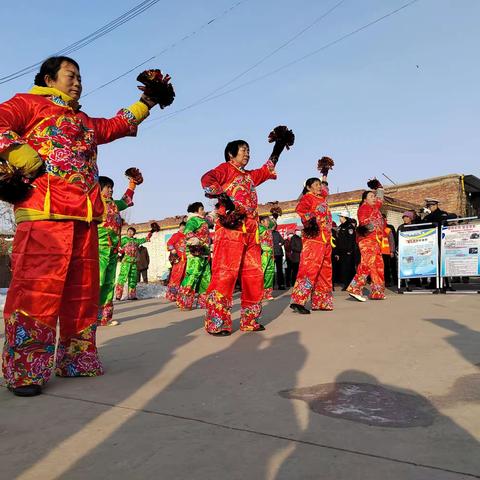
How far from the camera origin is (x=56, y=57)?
10.7 feet

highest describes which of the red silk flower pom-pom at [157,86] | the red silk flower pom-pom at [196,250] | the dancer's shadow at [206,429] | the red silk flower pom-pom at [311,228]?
the red silk flower pom-pom at [157,86]

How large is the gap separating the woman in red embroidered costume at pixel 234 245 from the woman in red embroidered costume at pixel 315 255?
162cm

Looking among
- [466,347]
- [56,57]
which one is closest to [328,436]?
[466,347]

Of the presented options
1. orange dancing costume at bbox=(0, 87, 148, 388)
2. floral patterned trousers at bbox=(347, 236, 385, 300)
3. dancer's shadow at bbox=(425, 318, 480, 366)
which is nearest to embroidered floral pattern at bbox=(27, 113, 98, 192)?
orange dancing costume at bbox=(0, 87, 148, 388)

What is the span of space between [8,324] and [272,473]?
1.95m

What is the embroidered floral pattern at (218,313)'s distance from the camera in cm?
493

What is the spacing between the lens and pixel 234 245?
16.6 ft

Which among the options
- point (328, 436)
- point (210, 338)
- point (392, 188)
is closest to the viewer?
point (328, 436)

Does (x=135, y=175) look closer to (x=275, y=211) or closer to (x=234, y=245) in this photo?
(x=234, y=245)

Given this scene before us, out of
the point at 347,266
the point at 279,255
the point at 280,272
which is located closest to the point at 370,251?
the point at 347,266

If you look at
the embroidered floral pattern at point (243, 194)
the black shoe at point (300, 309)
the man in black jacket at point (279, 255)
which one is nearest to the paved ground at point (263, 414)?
the embroidered floral pattern at point (243, 194)

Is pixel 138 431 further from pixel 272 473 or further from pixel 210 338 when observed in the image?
pixel 210 338

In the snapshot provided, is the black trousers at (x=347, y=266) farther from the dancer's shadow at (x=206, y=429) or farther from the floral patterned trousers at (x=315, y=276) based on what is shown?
the dancer's shadow at (x=206, y=429)

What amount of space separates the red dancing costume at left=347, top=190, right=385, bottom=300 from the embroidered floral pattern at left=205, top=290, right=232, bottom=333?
3.81 m
